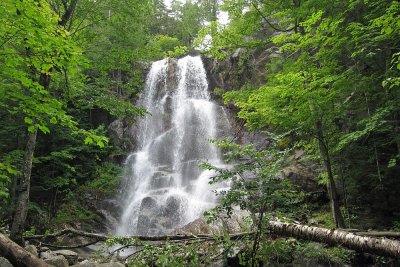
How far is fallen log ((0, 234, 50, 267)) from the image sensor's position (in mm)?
4673

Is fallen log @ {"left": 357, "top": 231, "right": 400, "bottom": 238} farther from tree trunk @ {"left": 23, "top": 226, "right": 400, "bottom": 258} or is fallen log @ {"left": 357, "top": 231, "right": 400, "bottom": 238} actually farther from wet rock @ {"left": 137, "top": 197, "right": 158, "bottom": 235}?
wet rock @ {"left": 137, "top": 197, "right": 158, "bottom": 235}

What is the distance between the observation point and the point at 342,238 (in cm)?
514

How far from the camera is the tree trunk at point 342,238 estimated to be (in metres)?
4.49

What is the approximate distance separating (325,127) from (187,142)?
492 inches

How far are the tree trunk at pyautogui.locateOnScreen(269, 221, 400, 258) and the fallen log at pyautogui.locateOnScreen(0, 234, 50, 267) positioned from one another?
4.18 meters

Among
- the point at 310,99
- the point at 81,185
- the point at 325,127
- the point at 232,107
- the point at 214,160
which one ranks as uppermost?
the point at 232,107

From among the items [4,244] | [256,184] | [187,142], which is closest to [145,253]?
[4,244]

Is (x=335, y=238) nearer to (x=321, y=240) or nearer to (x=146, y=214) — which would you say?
(x=321, y=240)

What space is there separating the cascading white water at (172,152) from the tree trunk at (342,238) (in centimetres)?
674

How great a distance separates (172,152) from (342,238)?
14805mm

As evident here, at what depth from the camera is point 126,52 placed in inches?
355

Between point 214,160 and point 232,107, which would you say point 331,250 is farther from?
point 232,107

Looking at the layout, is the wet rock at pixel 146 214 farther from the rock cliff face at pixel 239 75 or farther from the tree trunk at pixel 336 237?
the tree trunk at pixel 336 237

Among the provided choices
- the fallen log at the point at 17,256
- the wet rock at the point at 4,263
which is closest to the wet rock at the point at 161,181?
the fallen log at the point at 17,256
